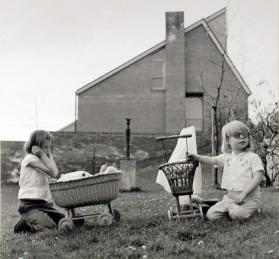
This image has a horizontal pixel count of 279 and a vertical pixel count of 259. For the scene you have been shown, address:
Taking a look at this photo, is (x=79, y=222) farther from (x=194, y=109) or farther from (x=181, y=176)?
(x=194, y=109)

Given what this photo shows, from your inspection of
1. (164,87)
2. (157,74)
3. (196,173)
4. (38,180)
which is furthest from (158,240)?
(157,74)

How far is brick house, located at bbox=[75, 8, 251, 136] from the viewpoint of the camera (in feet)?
81.5

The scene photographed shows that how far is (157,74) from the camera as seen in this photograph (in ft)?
83.9

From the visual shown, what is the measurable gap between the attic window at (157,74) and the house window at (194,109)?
155cm

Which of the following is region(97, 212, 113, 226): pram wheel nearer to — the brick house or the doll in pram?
the doll in pram

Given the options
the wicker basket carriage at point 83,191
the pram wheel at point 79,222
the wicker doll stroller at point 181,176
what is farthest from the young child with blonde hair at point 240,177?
the pram wheel at point 79,222

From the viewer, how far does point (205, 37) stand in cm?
2516

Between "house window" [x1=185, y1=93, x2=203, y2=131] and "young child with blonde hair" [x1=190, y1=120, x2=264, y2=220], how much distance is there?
19.4 meters

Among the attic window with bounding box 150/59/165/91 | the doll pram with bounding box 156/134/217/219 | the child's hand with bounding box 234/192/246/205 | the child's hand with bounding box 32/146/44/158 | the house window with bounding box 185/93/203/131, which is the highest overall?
the attic window with bounding box 150/59/165/91

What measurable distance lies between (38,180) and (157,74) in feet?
63.9

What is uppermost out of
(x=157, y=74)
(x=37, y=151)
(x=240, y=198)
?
(x=157, y=74)

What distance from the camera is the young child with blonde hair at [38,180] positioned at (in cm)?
644

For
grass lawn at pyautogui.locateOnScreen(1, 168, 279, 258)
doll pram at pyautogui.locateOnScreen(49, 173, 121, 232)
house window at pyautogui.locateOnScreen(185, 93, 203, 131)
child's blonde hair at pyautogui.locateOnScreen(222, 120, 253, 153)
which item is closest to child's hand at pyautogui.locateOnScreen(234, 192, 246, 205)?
grass lawn at pyautogui.locateOnScreen(1, 168, 279, 258)

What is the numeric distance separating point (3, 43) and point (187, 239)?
3666 mm
